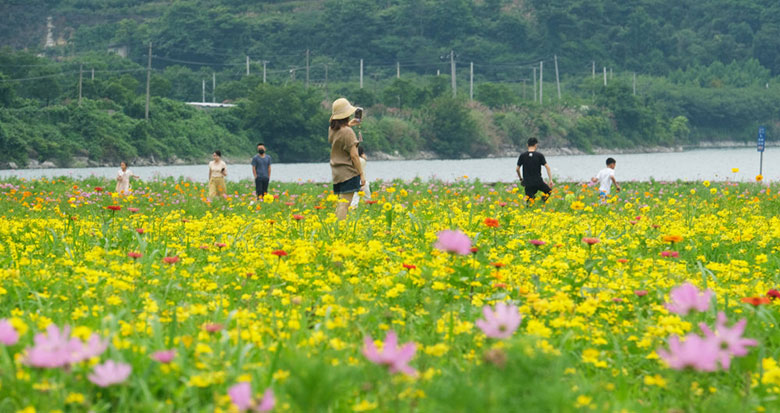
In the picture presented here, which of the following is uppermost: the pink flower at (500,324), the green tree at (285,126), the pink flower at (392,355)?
the green tree at (285,126)

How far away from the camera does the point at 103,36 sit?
13162 cm

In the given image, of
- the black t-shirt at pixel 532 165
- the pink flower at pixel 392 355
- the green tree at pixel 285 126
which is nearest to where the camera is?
the pink flower at pixel 392 355

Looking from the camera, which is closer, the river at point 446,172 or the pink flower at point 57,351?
the pink flower at point 57,351

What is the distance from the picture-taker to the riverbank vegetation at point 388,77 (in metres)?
58.9

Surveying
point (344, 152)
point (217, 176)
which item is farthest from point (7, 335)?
point (217, 176)

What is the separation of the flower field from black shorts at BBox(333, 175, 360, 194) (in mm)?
1554

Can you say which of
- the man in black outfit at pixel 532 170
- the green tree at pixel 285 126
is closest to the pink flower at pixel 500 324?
the man in black outfit at pixel 532 170

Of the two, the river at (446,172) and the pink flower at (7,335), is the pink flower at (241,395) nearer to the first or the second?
→ the pink flower at (7,335)

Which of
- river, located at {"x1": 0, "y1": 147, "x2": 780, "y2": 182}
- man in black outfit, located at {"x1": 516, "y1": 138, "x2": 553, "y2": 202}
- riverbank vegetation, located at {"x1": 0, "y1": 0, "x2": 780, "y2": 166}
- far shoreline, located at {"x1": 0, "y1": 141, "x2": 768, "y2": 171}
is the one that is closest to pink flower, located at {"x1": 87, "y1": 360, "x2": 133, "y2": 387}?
man in black outfit, located at {"x1": 516, "y1": 138, "x2": 553, "y2": 202}

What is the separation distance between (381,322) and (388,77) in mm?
115895

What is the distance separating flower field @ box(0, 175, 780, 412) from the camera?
2.32 meters

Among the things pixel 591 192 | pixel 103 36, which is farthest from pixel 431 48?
pixel 591 192

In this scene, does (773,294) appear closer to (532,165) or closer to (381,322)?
(381,322)

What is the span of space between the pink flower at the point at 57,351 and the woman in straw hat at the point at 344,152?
636cm
